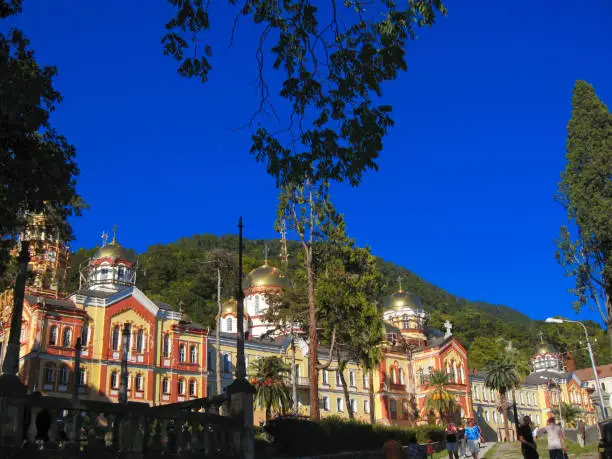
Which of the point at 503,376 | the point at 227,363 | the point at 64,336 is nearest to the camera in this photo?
the point at 64,336

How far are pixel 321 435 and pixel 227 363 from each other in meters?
29.9

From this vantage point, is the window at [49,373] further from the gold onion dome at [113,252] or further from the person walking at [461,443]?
the person walking at [461,443]

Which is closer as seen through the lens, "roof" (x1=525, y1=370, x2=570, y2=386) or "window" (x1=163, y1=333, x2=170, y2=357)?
"window" (x1=163, y1=333, x2=170, y2=357)

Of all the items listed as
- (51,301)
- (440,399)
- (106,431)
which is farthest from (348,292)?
(440,399)

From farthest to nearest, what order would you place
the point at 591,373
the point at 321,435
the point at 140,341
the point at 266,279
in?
the point at 591,373 → the point at 266,279 → the point at 140,341 → the point at 321,435

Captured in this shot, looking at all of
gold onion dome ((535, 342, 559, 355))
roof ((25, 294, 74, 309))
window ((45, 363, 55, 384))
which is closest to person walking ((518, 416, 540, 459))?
window ((45, 363, 55, 384))

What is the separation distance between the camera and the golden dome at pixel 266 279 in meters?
66.1

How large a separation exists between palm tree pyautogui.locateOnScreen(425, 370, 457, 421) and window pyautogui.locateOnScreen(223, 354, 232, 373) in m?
19.6

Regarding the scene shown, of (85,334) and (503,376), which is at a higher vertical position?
(85,334)

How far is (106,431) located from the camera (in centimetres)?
1345

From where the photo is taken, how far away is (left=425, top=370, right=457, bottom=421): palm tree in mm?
59969

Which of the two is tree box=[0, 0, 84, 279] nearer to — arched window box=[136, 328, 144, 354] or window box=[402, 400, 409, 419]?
arched window box=[136, 328, 144, 354]

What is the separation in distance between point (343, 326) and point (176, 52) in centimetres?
2888

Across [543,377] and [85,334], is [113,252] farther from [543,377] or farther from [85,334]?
[543,377]
